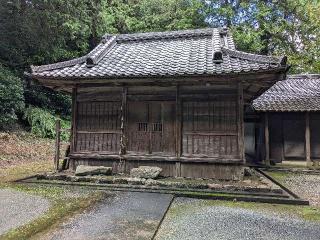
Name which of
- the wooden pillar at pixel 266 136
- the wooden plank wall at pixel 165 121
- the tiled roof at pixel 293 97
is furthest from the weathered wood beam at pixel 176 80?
the wooden pillar at pixel 266 136

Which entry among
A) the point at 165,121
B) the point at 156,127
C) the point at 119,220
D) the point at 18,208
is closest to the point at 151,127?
the point at 156,127

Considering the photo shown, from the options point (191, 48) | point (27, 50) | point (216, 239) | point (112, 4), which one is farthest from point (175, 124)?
point (112, 4)

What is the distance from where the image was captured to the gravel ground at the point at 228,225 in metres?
5.02

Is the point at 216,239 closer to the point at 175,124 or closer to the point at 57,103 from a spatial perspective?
the point at 175,124

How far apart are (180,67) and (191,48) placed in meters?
Answer: 2.75

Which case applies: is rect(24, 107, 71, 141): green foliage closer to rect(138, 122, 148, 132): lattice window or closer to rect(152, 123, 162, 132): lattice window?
rect(138, 122, 148, 132): lattice window

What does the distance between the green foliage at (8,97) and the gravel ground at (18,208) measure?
29.8 feet

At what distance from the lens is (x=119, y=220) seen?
565 centimetres

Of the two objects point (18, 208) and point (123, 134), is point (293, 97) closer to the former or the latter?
point (123, 134)

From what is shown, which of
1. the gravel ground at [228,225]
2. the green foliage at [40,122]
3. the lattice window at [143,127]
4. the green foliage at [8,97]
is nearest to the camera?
the gravel ground at [228,225]

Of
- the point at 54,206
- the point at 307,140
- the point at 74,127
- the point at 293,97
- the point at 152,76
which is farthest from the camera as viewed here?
the point at 293,97

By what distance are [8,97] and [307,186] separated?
14.6 metres

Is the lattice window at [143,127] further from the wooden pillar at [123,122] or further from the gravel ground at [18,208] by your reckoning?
the gravel ground at [18,208]

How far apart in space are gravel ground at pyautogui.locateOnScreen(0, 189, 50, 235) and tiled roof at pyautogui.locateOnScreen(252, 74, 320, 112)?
34.8 ft
